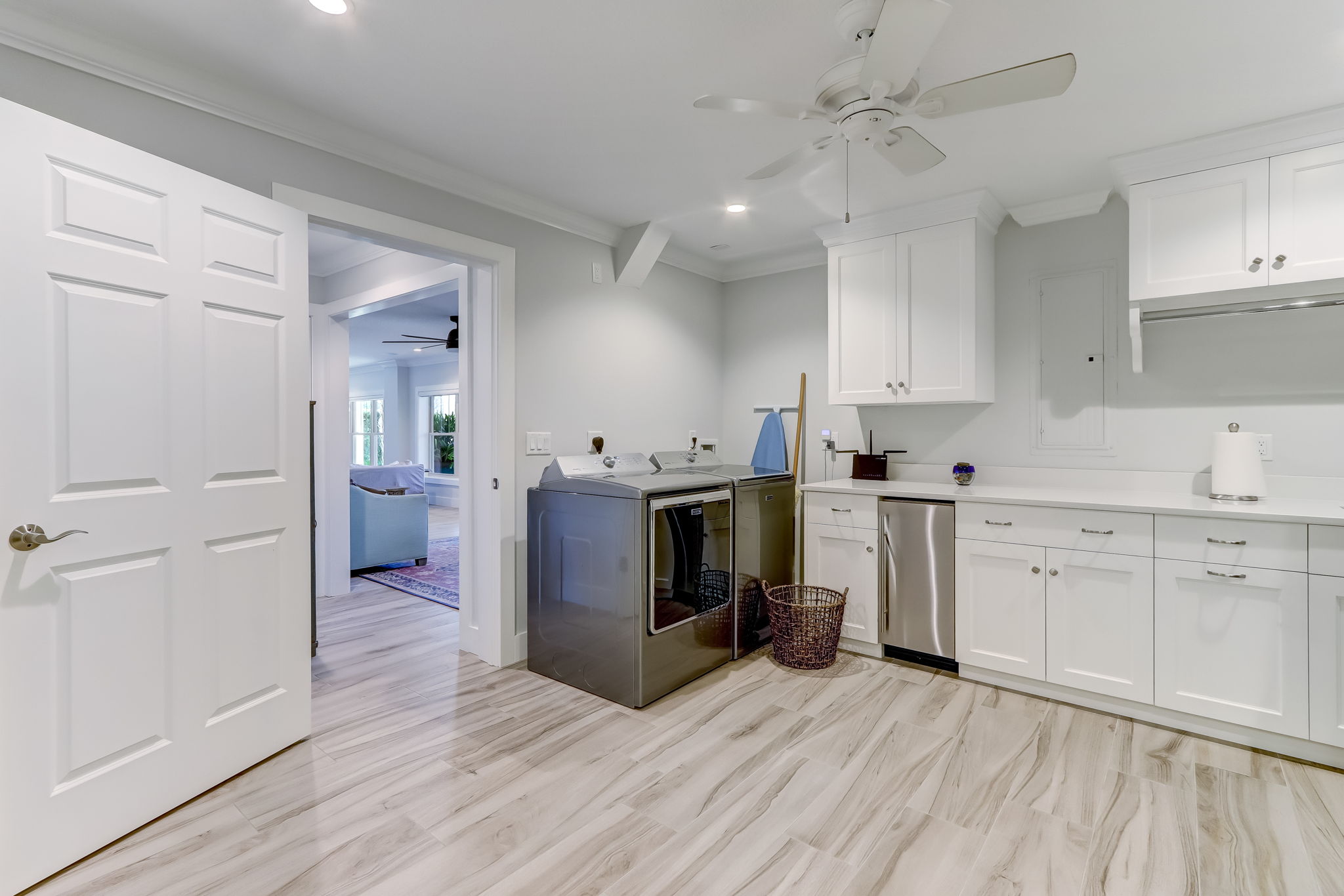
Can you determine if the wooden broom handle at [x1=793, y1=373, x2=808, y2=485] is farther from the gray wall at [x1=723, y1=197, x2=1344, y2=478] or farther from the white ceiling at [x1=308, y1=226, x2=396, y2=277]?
the white ceiling at [x1=308, y1=226, x2=396, y2=277]

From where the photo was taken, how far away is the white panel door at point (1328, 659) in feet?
6.90

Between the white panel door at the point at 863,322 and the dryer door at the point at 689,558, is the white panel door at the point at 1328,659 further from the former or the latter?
the dryer door at the point at 689,558

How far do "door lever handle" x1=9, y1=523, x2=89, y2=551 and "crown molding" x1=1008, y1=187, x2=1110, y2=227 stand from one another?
13.3ft

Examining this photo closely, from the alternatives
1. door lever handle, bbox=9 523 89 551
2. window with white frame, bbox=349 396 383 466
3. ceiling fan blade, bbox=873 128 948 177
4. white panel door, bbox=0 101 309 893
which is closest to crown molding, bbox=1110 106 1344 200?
ceiling fan blade, bbox=873 128 948 177

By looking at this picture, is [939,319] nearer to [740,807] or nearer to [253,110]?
[740,807]

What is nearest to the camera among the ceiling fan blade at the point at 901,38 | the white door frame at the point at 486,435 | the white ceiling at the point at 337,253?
the ceiling fan blade at the point at 901,38

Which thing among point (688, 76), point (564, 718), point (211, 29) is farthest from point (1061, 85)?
point (564, 718)

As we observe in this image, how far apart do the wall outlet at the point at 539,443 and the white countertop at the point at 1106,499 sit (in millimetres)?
1421

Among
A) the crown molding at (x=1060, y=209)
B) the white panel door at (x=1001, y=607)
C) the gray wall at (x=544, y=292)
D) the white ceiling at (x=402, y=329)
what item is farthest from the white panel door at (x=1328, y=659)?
the white ceiling at (x=402, y=329)

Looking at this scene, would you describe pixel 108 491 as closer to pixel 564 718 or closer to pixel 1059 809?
pixel 564 718

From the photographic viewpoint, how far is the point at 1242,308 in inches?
104

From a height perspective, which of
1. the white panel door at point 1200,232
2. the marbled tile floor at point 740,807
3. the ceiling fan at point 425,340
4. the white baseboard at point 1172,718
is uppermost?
→ the ceiling fan at point 425,340

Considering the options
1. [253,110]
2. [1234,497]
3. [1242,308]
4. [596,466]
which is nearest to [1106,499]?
[1234,497]

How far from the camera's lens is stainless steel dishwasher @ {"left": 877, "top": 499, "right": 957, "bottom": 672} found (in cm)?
296
